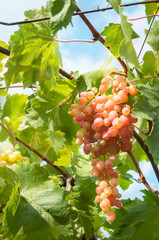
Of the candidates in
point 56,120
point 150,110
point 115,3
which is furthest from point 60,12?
point 56,120

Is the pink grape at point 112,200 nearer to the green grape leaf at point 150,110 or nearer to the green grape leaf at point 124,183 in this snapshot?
the green grape leaf at point 150,110

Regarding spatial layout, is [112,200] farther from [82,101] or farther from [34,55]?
[34,55]

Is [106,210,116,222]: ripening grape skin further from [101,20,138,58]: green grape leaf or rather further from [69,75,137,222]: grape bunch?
[101,20,138,58]: green grape leaf

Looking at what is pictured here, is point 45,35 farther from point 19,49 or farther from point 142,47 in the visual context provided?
point 142,47

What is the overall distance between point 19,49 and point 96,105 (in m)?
0.45

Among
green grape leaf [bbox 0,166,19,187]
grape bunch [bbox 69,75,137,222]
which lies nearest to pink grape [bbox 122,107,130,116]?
grape bunch [bbox 69,75,137,222]

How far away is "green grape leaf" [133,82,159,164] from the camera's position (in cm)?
99

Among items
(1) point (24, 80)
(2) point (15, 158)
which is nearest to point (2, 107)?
(2) point (15, 158)

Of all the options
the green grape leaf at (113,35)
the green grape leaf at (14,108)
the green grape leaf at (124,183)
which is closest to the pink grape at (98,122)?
the green grape leaf at (113,35)

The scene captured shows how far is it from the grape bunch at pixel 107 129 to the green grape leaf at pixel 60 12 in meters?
0.24

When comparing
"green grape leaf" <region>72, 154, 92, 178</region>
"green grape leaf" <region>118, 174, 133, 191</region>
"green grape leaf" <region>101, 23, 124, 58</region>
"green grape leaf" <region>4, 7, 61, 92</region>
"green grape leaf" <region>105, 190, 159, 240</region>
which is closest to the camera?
"green grape leaf" <region>105, 190, 159, 240</region>

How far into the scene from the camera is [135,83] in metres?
1.13

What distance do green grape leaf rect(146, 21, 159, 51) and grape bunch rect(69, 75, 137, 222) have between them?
28cm

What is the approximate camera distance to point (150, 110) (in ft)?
3.33
